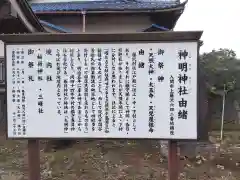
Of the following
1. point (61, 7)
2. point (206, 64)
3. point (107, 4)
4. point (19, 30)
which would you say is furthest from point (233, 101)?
point (19, 30)

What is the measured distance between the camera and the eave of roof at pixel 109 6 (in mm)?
13969

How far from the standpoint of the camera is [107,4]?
15.2 meters

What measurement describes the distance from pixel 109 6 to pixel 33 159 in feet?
34.8

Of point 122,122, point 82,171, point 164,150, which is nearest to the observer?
point 122,122

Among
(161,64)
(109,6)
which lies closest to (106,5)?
(109,6)

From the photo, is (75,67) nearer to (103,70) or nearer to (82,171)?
(103,70)

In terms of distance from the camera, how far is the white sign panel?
4.55 m

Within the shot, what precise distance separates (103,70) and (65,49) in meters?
0.57

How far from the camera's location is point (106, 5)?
14820 millimetres

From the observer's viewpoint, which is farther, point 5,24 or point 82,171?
point 5,24

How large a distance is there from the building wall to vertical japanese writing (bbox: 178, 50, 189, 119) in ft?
34.1

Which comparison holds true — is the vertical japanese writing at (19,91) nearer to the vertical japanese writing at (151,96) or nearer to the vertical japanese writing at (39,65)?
the vertical japanese writing at (39,65)

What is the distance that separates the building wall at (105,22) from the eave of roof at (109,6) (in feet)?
1.47

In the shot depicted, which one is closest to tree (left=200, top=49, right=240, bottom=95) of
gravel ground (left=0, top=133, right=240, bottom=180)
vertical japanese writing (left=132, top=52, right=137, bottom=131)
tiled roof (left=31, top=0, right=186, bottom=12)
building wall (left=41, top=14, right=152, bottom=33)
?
tiled roof (left=31, top=0, right=186, bottom=12)
